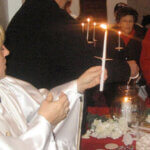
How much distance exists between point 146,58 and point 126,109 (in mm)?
1916

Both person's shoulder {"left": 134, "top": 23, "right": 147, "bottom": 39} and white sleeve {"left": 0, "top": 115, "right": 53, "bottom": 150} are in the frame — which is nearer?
white sleeve {"left": 0, "top": 115, "right": 53, "bottom": 150}

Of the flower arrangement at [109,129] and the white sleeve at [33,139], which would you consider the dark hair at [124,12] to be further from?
the white sleeve at [33,139]

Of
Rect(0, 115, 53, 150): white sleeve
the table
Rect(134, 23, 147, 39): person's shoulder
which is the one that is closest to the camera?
Rect(0, 115, 53, 150): white sleeve

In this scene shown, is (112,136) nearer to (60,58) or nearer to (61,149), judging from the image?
(61,149)

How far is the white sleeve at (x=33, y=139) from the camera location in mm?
1062

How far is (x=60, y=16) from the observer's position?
6.14ft

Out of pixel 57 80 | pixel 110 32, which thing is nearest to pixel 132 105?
pixel 57 80

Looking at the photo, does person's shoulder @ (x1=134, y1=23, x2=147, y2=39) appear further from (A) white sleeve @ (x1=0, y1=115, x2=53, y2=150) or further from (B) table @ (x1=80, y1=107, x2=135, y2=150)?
(A) white sleeve @ (x1=0, y1=115, x2=53, y2=150)

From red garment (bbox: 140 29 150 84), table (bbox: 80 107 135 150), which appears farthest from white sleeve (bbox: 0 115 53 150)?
red garment (bbox: 140 29 150 84)

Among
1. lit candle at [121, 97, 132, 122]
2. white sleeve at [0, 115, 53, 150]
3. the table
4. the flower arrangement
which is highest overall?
white sleeve at [0, 115, 53, 150]

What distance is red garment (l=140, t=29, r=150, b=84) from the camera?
11.2 ft

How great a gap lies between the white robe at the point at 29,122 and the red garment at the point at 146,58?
1963 millimetres

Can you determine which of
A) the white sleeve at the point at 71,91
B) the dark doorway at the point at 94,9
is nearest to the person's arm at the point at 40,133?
the white sleeve at the point at 71,91

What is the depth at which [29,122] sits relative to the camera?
1533 millimetres
